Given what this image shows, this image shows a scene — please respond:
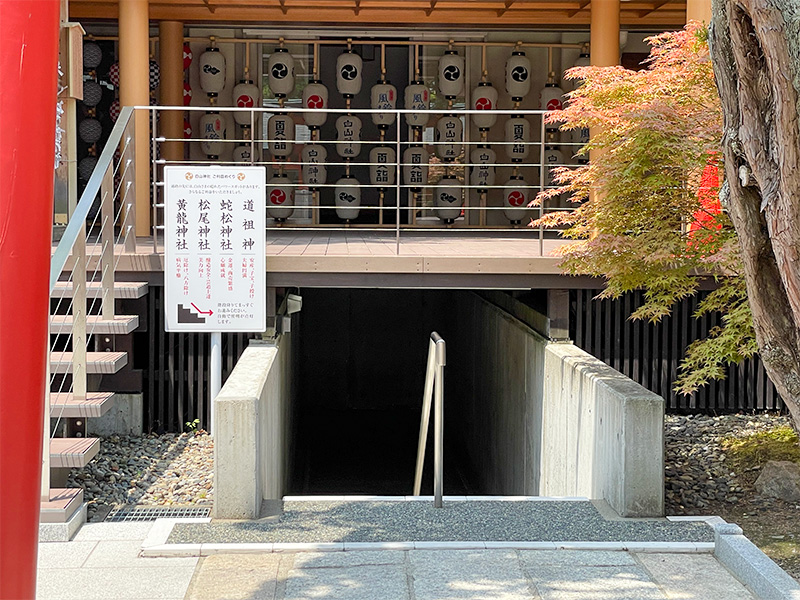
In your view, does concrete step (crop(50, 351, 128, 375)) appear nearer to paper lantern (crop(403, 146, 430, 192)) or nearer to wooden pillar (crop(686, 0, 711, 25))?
wooden pillar (crop(686, 0, 711, 25))

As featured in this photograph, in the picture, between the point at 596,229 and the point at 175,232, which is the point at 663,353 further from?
the point at 175,232

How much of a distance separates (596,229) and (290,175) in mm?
7306

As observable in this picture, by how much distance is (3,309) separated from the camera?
2066 mm

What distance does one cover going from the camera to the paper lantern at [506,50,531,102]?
493 inches

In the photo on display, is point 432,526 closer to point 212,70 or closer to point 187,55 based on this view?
point 212,70

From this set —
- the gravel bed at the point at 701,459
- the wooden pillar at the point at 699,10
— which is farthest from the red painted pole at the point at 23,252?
the wooden pillar at the point at 699,10

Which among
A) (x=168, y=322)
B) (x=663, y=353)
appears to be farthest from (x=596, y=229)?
(x=168, y=322)

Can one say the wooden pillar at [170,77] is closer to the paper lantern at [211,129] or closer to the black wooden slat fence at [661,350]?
the paper lantern at [211,129]

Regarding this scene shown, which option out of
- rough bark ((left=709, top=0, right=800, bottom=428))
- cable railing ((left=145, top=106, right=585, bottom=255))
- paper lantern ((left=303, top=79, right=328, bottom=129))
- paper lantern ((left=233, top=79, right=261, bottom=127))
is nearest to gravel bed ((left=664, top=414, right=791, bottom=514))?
rough bark ((left=709, top=0, right=800, bottom=428))

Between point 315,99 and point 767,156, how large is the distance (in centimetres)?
1026

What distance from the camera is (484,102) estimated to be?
42.0 feet

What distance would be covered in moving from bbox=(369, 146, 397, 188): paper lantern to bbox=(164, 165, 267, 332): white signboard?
638cm

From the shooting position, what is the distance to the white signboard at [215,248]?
6445 millimetres

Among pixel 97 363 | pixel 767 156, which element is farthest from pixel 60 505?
pixel 767 156
